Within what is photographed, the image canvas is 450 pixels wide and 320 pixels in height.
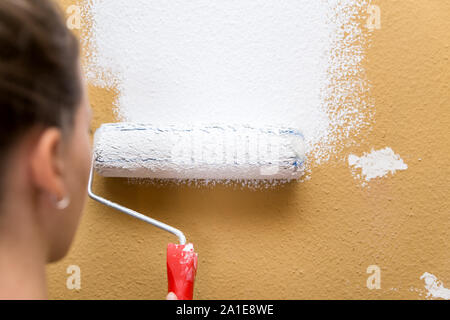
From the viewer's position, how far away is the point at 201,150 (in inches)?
27.0

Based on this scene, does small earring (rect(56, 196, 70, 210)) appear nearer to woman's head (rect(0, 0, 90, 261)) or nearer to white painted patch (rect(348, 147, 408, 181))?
woman's head (rect(0, 0, 90, 261))

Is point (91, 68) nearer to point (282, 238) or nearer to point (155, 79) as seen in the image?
point (155, 79)

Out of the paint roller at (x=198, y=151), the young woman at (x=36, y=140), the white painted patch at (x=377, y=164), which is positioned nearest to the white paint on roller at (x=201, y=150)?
the paint roller at (x=198, y=151)

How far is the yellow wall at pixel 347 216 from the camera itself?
0.73m

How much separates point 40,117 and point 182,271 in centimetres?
38

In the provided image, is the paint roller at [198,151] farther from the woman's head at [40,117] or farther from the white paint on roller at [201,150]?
the woman's head at [40,117]

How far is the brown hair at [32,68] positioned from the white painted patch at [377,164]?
21.4 inches

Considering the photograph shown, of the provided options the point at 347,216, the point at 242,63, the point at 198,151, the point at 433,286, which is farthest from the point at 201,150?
the point at 433,286

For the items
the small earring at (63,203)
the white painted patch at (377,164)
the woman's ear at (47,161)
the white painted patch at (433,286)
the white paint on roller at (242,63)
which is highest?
the white paint on roller at (242,63)

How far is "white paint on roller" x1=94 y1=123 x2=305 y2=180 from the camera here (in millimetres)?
681

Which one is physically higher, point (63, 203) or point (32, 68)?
point (32, 68)

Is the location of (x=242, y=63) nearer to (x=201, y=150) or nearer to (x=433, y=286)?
(x=201, y=150)
